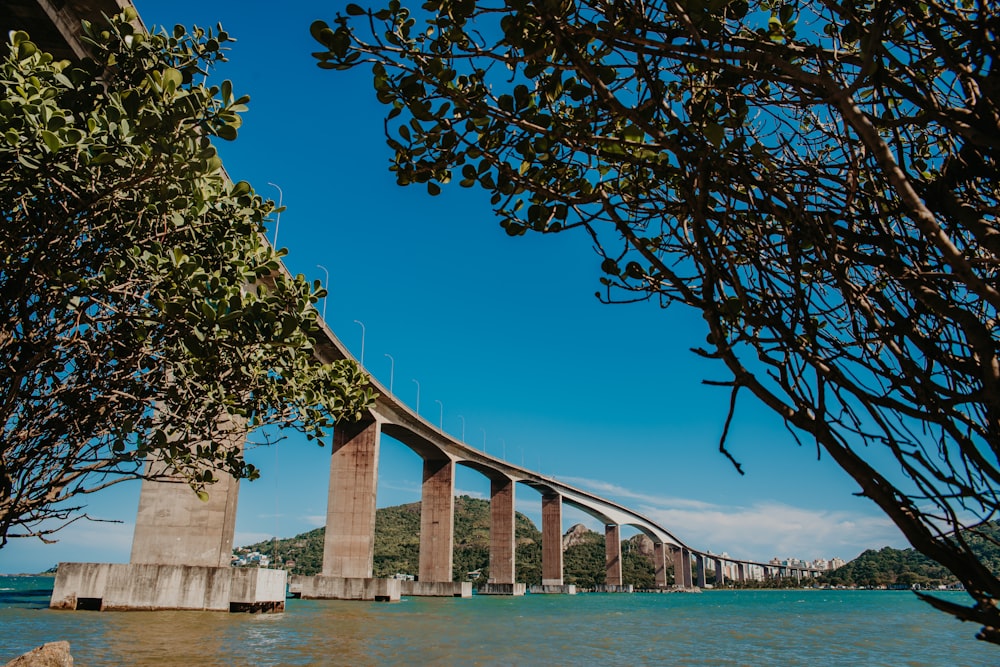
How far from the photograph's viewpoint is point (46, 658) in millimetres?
7984

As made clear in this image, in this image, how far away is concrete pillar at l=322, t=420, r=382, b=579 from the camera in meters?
41.9

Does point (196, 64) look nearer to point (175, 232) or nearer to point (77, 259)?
point (175, 232)

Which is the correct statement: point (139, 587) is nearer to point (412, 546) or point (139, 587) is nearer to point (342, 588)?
point (342, 588)

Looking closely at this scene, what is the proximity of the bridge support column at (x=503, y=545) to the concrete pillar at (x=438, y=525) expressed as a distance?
41.0ft

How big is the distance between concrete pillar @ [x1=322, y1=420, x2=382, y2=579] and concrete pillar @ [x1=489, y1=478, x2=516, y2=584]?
2825 cm

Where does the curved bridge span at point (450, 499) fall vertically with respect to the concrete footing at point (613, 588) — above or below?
above

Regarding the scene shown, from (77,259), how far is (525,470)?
220 ft

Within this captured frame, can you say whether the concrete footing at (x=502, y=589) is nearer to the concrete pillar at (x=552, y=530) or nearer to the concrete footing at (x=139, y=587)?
the concrete pillar at (x=552, y=530)

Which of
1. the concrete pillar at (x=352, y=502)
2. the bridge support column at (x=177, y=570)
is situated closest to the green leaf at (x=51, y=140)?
the bridge support column at (x=177, y=570)

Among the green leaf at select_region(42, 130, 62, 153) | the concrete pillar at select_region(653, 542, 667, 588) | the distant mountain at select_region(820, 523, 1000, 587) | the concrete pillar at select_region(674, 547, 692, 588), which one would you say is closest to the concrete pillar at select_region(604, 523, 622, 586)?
the concrete pillar at select_region(653, 542, 667, 588)

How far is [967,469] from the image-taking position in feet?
6.53

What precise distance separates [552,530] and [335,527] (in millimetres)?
42472

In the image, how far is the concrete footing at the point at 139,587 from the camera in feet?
68.6

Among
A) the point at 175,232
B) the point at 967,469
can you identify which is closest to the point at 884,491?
the point at 967,469
